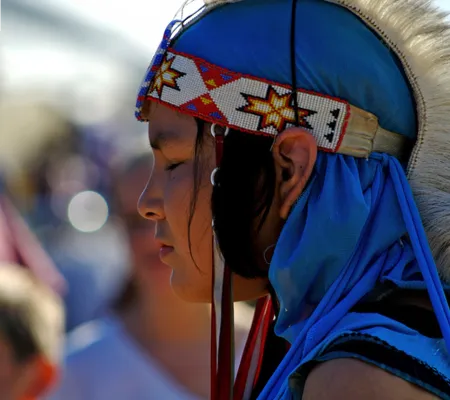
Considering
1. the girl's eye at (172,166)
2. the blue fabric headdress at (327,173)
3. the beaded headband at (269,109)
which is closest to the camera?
the blue fabric headdress at (327,173)

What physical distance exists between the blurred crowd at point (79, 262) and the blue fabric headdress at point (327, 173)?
169 cm

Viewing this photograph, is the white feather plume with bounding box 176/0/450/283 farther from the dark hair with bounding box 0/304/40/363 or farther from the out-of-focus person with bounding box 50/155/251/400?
the dark hair with bounding box 0/304/40/363

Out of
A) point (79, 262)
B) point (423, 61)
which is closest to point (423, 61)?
point (423, 61)

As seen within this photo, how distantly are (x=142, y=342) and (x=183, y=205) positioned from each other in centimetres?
178

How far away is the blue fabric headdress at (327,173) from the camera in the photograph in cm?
179

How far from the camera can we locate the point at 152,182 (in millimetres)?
2086

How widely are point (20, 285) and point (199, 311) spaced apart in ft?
2.38

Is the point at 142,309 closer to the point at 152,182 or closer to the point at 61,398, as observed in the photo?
the point at 61,398

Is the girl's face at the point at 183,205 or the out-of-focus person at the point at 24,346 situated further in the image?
the out-of-focus person at the point at 24,346

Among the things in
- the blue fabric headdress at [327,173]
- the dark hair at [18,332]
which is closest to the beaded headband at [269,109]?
the blue fabric headdress at [327,173]

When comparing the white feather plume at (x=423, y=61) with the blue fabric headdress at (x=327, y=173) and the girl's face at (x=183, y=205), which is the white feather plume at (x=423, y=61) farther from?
the girl's face at (x=183, y=205)

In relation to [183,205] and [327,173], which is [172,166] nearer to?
[183,205]

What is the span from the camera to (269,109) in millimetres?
1925

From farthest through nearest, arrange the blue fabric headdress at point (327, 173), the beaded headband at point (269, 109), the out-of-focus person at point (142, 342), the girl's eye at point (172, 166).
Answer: the out-of-focus person at point (142, 342), the girl's eye at point (172, 166), the beaded headband at point (269, 109), the blue fabric headdress at point (327, 173)
